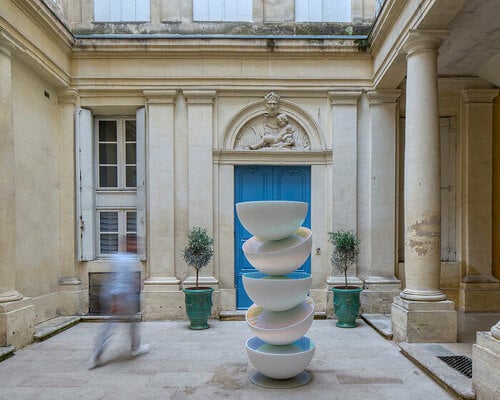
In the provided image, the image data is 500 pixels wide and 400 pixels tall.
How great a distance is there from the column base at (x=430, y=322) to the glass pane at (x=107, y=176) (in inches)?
251

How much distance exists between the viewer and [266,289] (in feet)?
17.2

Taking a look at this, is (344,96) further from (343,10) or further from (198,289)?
(198,289)

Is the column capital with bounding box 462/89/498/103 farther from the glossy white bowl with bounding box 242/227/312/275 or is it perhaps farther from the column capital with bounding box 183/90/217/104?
the glossy white bowl with bounding box 242/227/312/275

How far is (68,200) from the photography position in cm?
916

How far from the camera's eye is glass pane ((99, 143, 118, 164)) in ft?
31.7

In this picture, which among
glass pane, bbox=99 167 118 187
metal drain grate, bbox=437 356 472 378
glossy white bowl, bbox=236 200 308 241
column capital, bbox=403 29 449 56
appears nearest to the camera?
glossy white bowl, bbox=236 200 308 241

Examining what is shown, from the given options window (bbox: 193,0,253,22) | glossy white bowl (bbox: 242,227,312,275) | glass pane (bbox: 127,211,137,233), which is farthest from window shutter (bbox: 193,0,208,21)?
glossy white bowl (bbox: 242,227,312,275)

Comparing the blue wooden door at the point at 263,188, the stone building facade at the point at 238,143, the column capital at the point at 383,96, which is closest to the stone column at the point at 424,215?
the stone building facade at the point at 238,143

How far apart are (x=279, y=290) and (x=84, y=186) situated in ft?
18.6

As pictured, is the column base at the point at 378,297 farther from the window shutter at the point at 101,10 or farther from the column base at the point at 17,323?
the window shutter at the point at 101,10

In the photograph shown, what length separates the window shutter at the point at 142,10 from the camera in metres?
9.39

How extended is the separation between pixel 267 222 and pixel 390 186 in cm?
488

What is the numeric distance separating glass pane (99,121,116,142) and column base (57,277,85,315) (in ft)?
10.1

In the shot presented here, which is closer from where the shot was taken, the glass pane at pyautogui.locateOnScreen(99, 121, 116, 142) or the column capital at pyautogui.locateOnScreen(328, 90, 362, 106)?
the column capital at pyautogui.locateOnScreen(328, 90, 362, 106)
